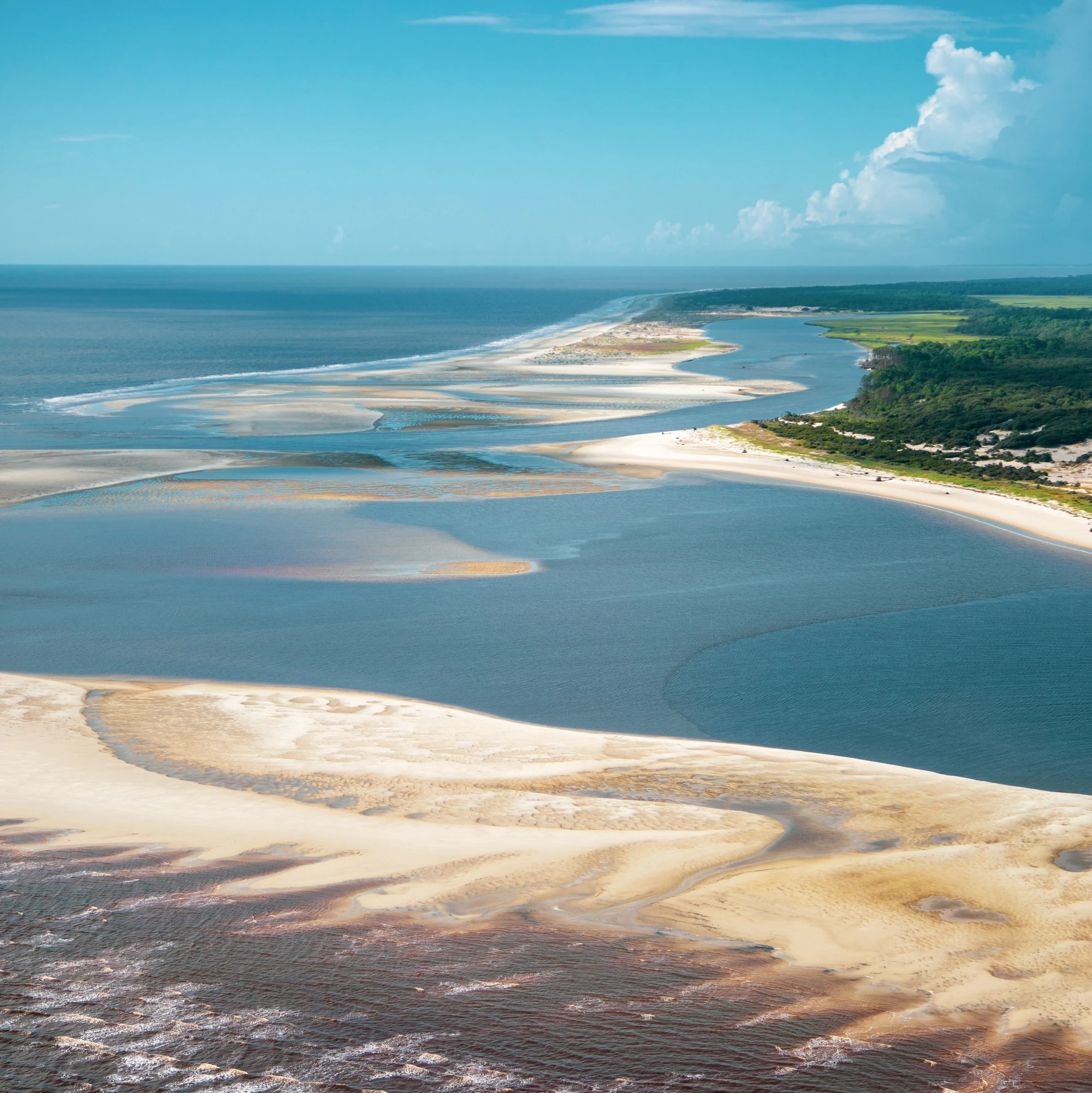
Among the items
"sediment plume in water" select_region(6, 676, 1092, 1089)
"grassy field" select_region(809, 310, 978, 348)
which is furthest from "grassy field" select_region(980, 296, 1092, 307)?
"sediment plume in water" select_region(6, 676, 1092, 1089)

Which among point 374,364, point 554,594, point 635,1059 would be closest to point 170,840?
point 635,1059

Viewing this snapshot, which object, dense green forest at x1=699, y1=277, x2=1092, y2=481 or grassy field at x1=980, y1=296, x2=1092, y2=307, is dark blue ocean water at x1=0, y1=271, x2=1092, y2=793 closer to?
dense green forest at x1=699, y1=277, x2=1092, y2=481

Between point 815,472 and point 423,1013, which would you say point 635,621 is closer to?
point 423,1013

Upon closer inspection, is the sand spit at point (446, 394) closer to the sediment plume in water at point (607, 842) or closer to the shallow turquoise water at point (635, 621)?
the shallow turquoise water at point (635, 621)

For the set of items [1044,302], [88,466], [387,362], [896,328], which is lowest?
[88,466]

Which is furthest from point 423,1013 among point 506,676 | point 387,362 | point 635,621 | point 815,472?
point 387,362

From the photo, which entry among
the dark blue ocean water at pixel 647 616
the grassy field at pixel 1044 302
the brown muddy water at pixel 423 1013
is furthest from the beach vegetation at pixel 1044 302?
the brown muddy water at pixel 423 1013

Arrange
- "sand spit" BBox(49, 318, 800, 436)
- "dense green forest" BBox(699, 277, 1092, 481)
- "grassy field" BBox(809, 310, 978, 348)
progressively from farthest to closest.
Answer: "grassy field" BBox(809, 310, 978, 348) < "sand spit" BBox(49, 318, 800, 436) < "dense green forest" BBox(699, 277, 1092, 481)
